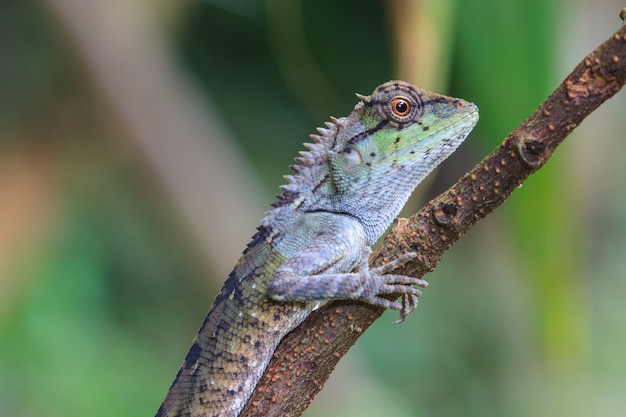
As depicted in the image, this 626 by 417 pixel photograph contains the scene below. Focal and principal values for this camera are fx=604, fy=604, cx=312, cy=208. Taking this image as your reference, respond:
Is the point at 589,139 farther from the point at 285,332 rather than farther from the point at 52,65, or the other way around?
the point at 52,65

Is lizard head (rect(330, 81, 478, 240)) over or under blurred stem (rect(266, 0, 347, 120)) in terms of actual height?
under

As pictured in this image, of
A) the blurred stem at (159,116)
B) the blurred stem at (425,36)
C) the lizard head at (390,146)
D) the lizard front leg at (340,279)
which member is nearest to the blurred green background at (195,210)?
the blurred stem at (159,116)

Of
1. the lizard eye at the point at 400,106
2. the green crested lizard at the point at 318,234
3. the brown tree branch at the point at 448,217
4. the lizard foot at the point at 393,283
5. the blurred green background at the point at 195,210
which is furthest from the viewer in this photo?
the blurred green background at the point at 195,210

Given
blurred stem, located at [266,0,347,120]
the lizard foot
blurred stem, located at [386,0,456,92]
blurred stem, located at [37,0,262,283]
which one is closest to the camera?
the lizard foot

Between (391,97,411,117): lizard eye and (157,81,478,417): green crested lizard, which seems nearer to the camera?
(157,81,478,417): green crested lizard

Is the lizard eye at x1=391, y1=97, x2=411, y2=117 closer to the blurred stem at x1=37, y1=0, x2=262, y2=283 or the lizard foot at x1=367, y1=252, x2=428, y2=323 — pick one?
the lizard foot at x1=367, y1=252, x2=428, y2=323

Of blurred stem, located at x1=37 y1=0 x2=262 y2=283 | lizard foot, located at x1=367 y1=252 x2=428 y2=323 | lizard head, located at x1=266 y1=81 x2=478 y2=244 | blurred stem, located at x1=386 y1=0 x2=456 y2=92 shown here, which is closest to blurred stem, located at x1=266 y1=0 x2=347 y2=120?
blurred stem, located at x1=37 y1=0 x2=262 y2=283

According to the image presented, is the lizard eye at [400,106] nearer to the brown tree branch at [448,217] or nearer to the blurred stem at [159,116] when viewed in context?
the brown tree branch at [448,217]
